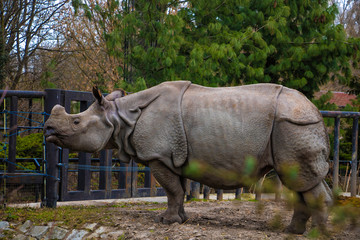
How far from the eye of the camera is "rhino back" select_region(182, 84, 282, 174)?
4797mm

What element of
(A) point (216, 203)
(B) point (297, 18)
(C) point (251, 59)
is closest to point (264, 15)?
(B) point (297, 18)

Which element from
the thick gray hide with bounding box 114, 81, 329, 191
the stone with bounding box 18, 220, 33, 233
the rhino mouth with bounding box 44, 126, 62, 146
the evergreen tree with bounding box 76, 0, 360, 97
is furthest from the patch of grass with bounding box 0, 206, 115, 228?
the evergreen tree with bounding box 76, 0, 360, 97

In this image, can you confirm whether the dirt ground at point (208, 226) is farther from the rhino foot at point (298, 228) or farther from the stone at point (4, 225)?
the stone at point (4, 225)

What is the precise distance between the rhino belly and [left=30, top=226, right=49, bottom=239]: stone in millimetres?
1784

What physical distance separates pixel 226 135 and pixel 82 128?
5.04ft

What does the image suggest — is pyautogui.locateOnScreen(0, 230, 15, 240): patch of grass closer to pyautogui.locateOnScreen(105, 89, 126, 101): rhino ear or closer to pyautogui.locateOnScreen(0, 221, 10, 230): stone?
pyautogui.locateOnScreen(0, 221, 10, 230): stone

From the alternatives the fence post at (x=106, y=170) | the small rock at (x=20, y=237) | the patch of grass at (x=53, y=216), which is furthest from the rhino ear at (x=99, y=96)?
the fence post at (x=106, y=170)

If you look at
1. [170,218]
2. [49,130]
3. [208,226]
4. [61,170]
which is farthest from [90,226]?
[61,170]

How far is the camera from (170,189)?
17.1 ft

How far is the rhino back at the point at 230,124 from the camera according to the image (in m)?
4.80

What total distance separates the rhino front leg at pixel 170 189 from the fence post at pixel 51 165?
195 centimetres

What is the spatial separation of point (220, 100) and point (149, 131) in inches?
31.9

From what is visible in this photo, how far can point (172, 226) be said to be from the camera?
199 inches

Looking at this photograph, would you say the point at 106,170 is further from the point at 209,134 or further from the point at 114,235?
the point at 209,134
